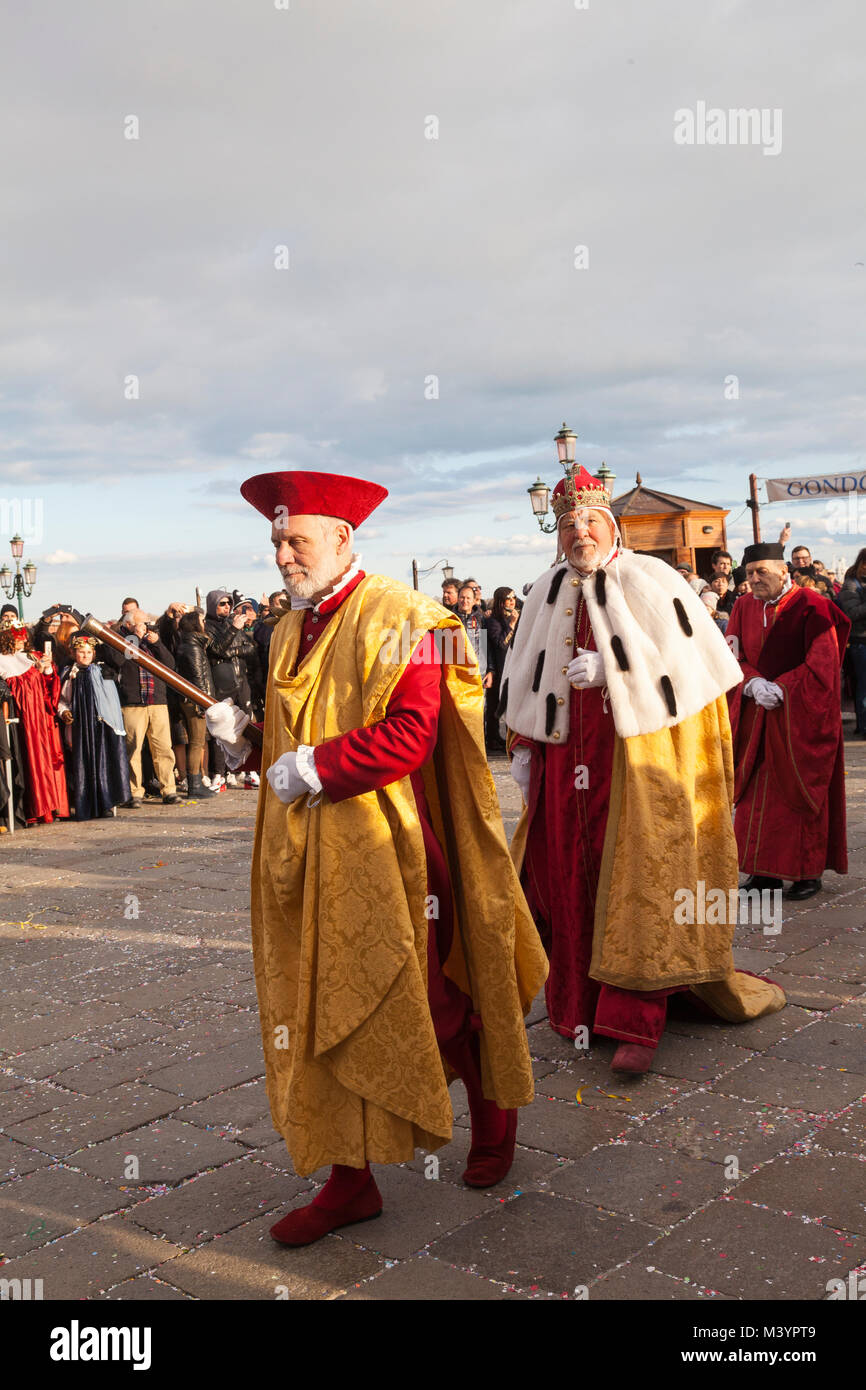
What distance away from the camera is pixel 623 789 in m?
4.12

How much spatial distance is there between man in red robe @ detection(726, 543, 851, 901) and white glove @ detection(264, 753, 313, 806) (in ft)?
12.4

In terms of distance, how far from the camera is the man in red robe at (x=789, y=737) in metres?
6.02

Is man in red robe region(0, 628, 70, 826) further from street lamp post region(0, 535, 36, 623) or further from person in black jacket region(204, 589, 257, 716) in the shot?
street lamp post region(0, 535, 36, 623)

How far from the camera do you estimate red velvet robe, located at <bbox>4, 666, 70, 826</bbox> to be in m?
10.2

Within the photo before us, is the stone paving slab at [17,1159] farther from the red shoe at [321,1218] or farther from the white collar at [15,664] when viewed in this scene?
the white collar at [15,664]

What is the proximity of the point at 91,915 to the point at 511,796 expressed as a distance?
441 cm

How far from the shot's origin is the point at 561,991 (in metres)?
4.29

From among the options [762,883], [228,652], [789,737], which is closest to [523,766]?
[789,737]

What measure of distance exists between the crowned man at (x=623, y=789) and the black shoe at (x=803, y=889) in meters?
1.79

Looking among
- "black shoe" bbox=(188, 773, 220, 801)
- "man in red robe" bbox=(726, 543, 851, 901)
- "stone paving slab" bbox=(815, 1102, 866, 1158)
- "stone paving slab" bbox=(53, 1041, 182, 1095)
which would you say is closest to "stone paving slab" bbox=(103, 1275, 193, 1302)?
"stone paving slab" bbox=(53, 1041, 182, 1095)

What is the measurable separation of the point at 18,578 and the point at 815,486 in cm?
A: 1504
